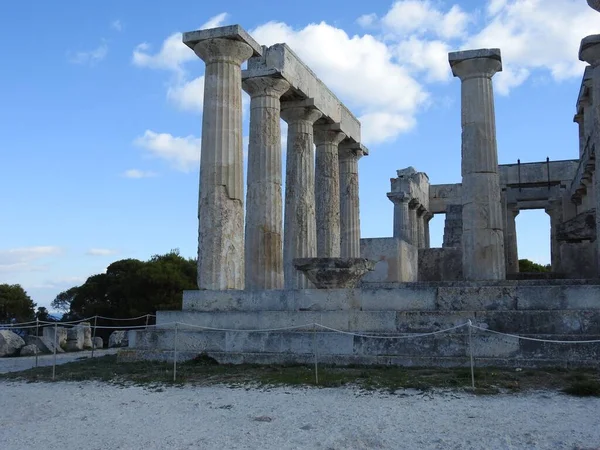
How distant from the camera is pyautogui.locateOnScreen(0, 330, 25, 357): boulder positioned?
76.6 ft

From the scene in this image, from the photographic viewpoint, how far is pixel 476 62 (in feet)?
59.2

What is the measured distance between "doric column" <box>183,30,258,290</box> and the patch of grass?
9.67ft

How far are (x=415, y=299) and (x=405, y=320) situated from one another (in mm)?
841

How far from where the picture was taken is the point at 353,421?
847 centimetres

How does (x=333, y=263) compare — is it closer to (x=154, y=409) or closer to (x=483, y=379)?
(x=483, y=379)

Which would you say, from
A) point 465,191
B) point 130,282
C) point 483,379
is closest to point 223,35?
point 465,191

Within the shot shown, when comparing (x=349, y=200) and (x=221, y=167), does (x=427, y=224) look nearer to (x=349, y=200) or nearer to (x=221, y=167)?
(x=349, y=200)

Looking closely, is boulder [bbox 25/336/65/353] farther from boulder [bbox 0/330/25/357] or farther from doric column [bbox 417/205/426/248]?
doric column [bbox 417/205/426/248]

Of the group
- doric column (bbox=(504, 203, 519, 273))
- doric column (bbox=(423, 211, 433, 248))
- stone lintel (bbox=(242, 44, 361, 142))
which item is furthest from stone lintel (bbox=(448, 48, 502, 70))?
doric column (bbox=(423, 211, 433, 248))

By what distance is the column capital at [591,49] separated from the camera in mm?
16297

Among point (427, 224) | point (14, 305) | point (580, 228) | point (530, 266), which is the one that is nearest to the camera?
point (580, 228)

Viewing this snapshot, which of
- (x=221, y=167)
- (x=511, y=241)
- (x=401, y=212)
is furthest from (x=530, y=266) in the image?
(x=221, y=167)

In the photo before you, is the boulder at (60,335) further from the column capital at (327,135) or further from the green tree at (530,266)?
the green tree at (530,266)

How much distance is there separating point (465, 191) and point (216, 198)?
22.3ft
